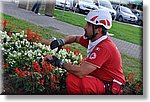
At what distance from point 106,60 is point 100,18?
37 centimetres

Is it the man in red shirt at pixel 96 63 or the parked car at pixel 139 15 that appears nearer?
the man in red shirt at pixel 96 63

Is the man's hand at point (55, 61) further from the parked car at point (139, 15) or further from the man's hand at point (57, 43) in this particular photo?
the parked car at point (139, 15)

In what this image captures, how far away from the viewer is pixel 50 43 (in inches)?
136

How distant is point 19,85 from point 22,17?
A: 2.03 ft

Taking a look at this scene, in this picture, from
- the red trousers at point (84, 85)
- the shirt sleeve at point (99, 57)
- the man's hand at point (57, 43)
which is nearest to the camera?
the shirt sleeve at point (99, 57)

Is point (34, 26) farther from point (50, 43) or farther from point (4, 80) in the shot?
point (4, 80)

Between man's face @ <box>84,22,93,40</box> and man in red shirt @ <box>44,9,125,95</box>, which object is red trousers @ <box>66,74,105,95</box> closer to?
man in red shirt @ <box>44,9,125,95</box>

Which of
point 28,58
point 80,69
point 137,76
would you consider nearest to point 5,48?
point 28,58

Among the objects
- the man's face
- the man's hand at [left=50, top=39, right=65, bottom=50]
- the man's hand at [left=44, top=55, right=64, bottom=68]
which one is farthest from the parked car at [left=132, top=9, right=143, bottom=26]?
the man's hand at [left=44, top=55, right=64, bottom=68]

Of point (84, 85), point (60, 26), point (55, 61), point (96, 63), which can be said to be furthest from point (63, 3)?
point (84, 85)

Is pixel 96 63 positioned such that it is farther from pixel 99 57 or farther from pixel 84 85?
pixel 84 85

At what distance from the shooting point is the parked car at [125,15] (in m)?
3.49

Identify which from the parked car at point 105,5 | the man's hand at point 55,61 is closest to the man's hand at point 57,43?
the man's hand at point 55,61

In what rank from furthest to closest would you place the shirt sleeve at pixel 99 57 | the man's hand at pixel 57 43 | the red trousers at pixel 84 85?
the man's hand at pixel 57 43
the red trousers at pixel 84 85
the shirt sleeve at pixel 99 57
